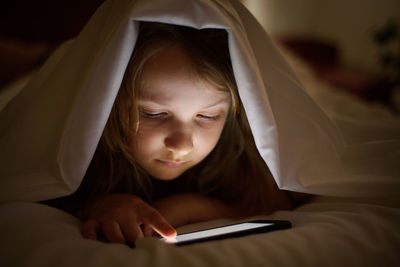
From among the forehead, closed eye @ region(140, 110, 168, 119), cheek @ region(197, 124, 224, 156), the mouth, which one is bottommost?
the mouth

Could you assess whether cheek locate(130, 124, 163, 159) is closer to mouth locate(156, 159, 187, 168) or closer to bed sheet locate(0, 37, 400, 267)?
mouth locate(156, 159, 187, 168)

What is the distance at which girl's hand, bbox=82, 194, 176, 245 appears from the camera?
0.49m

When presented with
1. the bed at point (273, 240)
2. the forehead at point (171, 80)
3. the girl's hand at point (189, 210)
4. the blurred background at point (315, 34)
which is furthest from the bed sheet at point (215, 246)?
the blurred background at point (315, 34)

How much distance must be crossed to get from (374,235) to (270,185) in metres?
0.30

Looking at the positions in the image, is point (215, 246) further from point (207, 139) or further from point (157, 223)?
point (207, 139)

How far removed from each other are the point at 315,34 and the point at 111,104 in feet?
13.1

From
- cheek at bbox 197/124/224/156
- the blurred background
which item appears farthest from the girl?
the blurred background

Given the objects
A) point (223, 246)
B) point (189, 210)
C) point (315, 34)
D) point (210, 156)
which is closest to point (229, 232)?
point (223, 246)

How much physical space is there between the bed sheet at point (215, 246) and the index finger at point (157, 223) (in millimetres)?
46

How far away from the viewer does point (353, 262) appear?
43 cm

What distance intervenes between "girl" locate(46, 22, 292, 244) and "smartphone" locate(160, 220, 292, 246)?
28 millimetres

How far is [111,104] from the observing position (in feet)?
1.76

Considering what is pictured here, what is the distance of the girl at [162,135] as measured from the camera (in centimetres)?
55

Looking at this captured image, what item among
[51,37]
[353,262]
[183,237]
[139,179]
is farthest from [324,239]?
[51,37]
